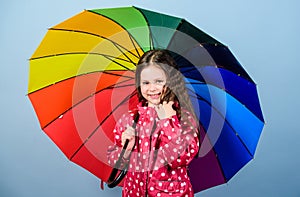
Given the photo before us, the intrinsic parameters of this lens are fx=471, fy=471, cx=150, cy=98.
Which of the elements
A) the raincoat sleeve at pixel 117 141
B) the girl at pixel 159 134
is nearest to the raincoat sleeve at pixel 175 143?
the girl at pixel 159 134

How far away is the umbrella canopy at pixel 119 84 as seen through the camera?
1251 millimetres

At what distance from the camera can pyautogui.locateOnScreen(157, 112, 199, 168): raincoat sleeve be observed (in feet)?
3.91

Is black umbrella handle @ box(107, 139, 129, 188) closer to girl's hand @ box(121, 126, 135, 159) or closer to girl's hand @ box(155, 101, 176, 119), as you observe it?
girl's hand @ box(121, 126, 135, 159)

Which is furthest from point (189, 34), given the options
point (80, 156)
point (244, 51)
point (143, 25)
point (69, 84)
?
point (244, 51)

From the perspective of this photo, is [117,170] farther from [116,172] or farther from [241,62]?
[241,62]

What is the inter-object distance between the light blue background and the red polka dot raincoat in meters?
0.71

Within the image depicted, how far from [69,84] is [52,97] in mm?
61

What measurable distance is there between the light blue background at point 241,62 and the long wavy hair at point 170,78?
64 cm

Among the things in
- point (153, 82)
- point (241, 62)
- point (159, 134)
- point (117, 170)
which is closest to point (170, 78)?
point (153, 82)

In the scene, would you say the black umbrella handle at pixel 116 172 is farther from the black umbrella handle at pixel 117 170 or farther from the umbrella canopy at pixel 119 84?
the umbrella canopy at pixel 119 84

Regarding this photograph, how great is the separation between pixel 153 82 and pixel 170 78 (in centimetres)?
5

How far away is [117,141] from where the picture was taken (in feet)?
4.20

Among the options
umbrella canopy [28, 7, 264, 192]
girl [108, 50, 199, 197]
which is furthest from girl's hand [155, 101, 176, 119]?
umbrella canopy [28, 7, 264, 192]

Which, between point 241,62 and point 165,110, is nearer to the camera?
point 165,110
